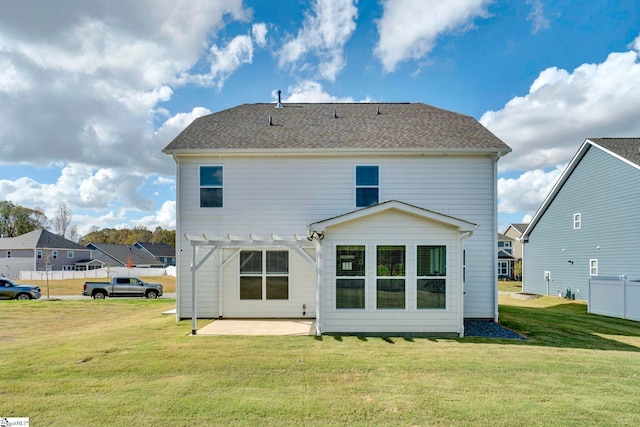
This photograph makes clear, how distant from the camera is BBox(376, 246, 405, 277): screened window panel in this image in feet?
27.6

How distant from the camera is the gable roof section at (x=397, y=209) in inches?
323

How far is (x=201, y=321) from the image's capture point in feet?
32.1

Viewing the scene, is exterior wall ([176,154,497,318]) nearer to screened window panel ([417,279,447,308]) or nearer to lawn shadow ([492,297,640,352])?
lawn shadow ([492,297,640,352])

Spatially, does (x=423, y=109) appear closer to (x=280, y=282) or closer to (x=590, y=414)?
(x=280, y=282)

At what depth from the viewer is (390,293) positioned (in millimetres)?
8352

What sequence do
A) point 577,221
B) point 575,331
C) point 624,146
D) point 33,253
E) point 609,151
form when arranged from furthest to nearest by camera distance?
point 33,253
point 577,221
point 624,146
point 609,151
point 575,331

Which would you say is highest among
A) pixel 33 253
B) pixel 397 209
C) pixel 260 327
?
pixel 397 209

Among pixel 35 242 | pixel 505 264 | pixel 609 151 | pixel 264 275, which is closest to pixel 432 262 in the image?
pixel 264 275

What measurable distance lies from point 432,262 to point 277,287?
476 cm

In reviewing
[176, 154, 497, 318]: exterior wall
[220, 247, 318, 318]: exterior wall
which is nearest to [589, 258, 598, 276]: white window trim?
[176, 154, 497, 318]: exterior wall

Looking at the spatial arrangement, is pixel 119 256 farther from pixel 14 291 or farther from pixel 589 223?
pixel 589 223

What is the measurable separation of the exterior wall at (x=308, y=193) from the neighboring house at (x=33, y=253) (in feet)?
127

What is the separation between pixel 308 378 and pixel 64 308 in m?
14.9

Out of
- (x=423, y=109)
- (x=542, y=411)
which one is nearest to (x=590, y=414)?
(x=542, y=411)
